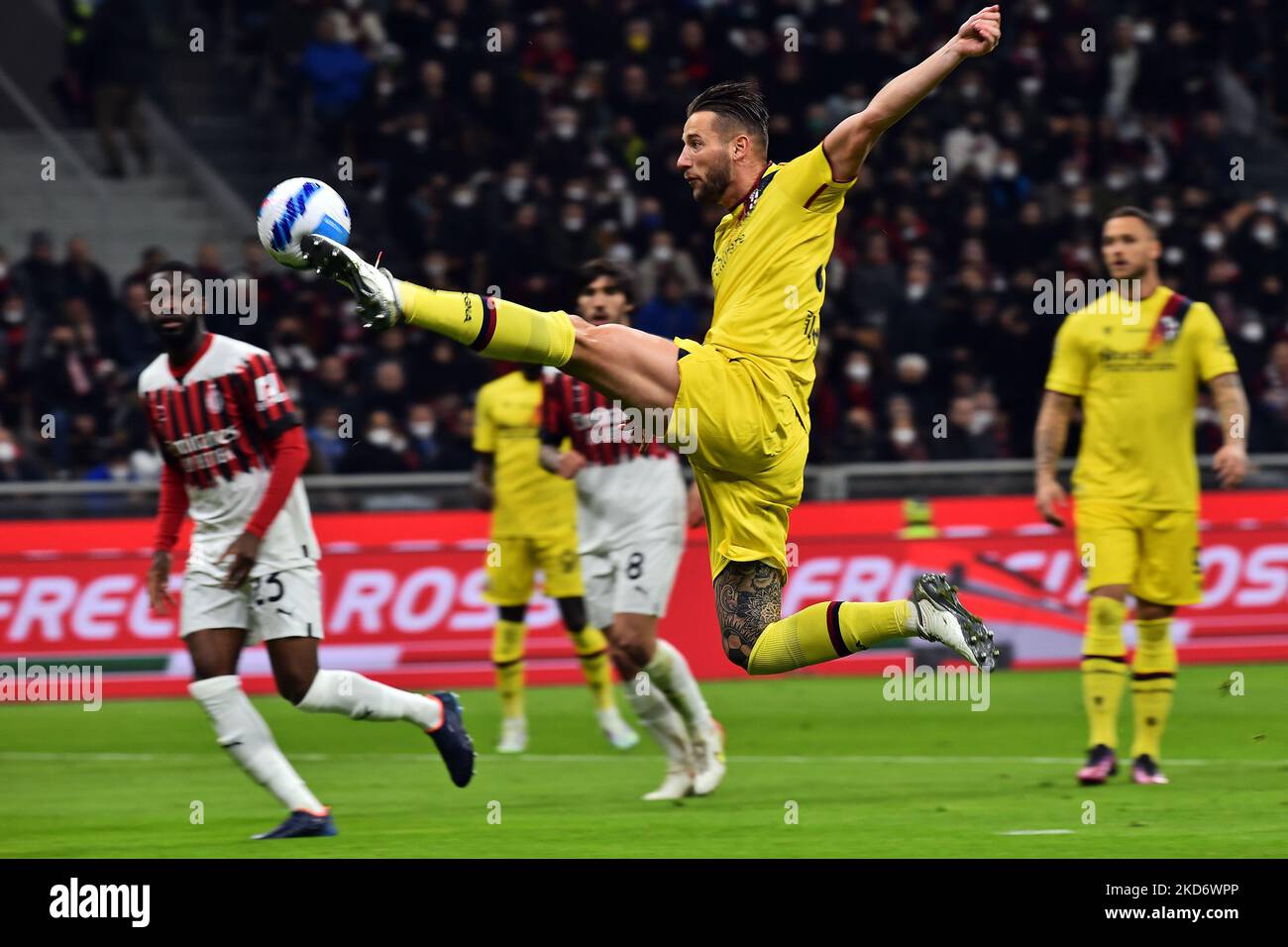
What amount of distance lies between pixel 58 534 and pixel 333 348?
376 cm

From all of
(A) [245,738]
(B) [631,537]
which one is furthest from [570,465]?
(A) [245,738]

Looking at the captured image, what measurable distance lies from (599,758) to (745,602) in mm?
3972

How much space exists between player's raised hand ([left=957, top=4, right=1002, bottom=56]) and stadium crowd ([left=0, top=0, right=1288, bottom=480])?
31.9ft

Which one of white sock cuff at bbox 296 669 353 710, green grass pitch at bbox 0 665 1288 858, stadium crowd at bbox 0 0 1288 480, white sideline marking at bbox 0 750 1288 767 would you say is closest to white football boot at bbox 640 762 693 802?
green grass pitch at bbox 0 665 1288 858

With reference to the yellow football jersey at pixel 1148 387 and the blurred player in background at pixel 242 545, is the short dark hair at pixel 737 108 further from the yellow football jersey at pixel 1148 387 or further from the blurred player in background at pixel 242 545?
the yellow football jersey at pixel 1148 387

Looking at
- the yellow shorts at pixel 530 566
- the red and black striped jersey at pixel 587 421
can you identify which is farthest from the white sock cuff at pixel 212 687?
the yellow shorts at pixel 530 566

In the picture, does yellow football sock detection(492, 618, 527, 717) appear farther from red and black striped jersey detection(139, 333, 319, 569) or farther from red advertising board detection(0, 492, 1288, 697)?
red and black striped jersey detection(139, 333, 319, 569)

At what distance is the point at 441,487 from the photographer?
15117 millimetres

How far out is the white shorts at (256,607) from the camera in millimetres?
8391

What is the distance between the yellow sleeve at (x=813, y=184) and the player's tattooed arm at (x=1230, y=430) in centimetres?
308

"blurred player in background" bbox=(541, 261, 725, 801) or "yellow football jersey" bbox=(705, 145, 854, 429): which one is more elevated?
"yellow football jersey" bbox=(705, 145, 854, 429)

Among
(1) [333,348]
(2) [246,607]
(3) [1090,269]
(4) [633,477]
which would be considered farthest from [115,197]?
(2) [246,607]

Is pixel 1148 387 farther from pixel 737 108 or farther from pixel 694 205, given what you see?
pixel 694 205

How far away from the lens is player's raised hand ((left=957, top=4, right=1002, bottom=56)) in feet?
22.1
